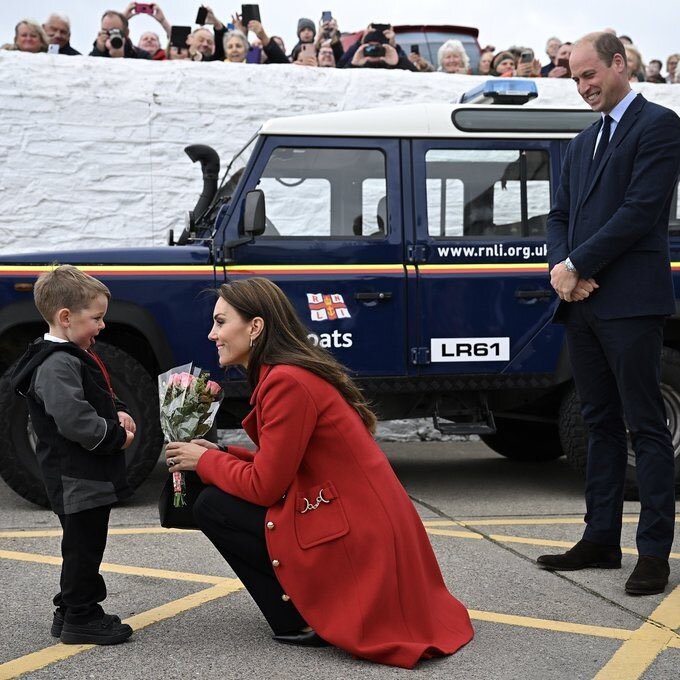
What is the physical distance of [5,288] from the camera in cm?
594

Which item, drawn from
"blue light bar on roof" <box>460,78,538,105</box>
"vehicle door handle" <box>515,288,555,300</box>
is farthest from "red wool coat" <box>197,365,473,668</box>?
"blue light bar on roof" <box>460,78,538,105</box>

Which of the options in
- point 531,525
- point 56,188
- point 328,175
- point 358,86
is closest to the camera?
A: point 531,525

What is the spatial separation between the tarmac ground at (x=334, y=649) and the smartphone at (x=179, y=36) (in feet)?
17.7

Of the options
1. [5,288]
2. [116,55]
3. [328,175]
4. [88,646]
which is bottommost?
[88,646]

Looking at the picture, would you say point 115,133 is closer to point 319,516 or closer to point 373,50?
point 373,50

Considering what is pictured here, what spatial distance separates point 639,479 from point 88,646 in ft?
7.21

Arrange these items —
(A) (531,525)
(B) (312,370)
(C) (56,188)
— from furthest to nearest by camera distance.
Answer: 1. (C) (56,188)
2. (A) (531,525)
3. (B) (312,370)

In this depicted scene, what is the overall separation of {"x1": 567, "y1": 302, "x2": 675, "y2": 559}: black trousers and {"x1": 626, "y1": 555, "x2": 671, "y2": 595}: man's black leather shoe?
0.04 metres

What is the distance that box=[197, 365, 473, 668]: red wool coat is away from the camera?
330 centimetres

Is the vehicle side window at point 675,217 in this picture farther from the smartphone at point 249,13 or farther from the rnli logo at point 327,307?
the smartphone at point 249,13

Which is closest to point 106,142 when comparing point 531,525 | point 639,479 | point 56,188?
point 56,188

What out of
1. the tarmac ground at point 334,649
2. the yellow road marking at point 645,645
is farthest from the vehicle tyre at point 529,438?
the yellow road marking at point 645,645

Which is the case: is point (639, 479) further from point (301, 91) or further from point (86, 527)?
point (301, 91)

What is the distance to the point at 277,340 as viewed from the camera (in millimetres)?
3494
